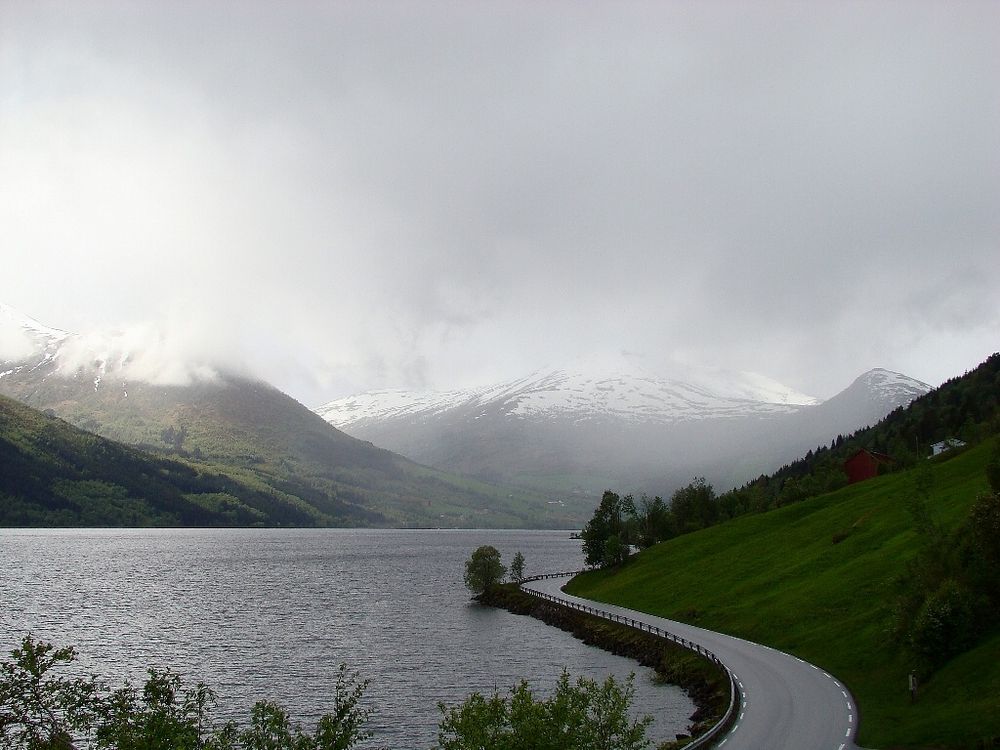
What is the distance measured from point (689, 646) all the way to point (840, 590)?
16424 millimetres

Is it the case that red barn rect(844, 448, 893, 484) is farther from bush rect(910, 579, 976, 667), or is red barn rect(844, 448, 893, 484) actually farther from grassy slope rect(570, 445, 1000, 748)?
bush rect(910, 579, 976, 667)

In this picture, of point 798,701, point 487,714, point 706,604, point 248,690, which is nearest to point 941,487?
point 706,604

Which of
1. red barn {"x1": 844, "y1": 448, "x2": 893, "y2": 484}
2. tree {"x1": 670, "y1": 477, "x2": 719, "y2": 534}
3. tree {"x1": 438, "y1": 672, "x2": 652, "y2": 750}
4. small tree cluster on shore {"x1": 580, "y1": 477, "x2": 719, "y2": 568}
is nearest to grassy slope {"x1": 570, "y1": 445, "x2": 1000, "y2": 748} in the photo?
small tree cluster on shore {"x1": 580, "y1": 477, "x2": 719, "y2": 568}

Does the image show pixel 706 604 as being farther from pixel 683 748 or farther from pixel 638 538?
pixel 638 538

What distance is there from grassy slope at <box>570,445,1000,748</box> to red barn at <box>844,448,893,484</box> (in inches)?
904

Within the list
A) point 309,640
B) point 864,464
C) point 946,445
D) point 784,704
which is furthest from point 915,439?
point 784,704

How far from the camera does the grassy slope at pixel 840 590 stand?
152 ft

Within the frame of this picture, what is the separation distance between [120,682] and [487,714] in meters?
62.1

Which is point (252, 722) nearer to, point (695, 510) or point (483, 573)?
point (483, 573)

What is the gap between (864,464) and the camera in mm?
156500

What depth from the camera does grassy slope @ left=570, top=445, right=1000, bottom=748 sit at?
152 feet

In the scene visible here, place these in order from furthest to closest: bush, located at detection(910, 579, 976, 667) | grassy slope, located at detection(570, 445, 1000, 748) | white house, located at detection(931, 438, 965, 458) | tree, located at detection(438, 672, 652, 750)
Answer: white house, located at detection(931, 438, 965, 458) → bush, located at detection(910, 579, 976, 667) → grassy slope, located at detection(570, 445, 1000, 748) → tree, located at detection(438, 672, 652, 750)

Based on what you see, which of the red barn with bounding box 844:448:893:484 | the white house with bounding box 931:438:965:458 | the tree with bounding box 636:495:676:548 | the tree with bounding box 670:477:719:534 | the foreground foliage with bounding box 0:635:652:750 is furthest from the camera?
the tree with bounding box 636:495:676:548

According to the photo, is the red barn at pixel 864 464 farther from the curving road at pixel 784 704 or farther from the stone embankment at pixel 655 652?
the curving road at pixel 784 704
